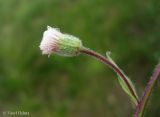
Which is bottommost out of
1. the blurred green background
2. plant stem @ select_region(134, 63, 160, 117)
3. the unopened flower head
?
plant stem @ select_region(134, 63, 160, 117)

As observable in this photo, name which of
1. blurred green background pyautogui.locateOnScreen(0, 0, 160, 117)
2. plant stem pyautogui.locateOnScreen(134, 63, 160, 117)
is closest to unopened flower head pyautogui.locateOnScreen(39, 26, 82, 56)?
plant stem pyautogui.locateOnScreen(134, 63, 160, 117)

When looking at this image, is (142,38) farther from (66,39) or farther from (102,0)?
(66,39)

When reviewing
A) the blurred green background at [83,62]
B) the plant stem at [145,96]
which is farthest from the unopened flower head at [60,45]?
the blurred green background at [83,62]

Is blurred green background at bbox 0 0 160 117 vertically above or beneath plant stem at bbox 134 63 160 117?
above

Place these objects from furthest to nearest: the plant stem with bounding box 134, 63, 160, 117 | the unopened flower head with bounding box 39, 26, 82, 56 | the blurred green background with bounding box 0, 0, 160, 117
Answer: the blurred green background with bounding box 0, 0, 160, 117
the unopened flower head with bounding box 39, 26, 82, 56
the plant stem with bounding box 134, 63, 160, 117

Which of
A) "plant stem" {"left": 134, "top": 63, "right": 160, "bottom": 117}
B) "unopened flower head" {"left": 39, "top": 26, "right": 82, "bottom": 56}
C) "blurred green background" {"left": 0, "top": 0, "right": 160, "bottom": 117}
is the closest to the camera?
"plant stem" {"left": 134, "top": 63, "right": 160, "bottom": 117}

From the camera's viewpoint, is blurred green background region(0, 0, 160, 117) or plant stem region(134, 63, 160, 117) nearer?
plant stem region(134, 63, 160, 117)

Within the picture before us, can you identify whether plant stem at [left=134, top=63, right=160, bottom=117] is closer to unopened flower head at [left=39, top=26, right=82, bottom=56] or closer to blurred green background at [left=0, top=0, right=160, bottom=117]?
unopened flower head at [left=39, top=26, right=82, bottom=56]

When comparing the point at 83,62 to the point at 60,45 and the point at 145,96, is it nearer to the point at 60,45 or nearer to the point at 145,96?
the point at 60,45
